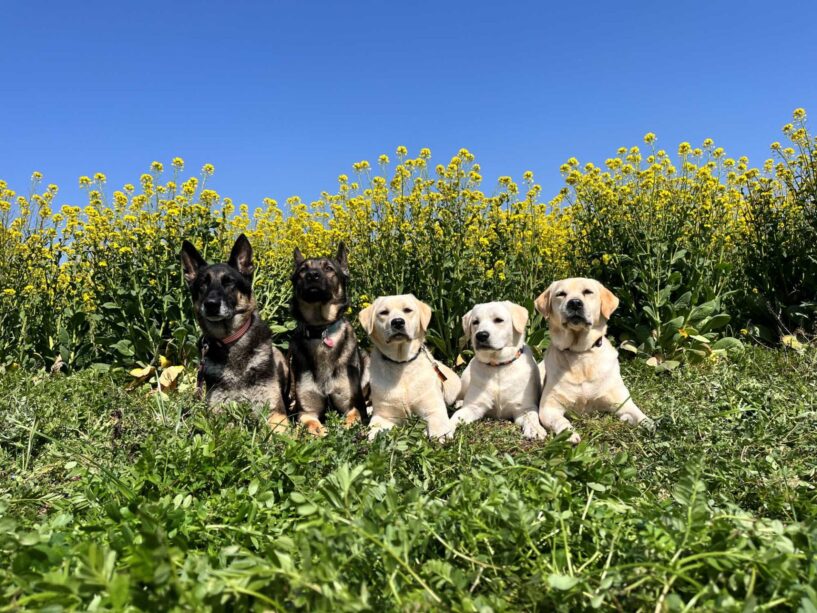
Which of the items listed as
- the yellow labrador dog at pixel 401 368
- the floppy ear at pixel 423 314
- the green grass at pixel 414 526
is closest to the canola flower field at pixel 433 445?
the green grass at pixel 414 526

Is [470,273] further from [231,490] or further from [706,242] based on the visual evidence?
[231,490]

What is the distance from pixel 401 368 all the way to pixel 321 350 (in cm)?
76

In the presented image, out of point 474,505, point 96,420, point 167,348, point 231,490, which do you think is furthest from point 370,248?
point 474,505

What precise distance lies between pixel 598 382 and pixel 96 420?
400 cm

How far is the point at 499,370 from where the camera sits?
184 inches

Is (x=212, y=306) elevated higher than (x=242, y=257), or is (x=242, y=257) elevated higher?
(x=242, y=257)

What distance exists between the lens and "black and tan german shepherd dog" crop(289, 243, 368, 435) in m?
4.75

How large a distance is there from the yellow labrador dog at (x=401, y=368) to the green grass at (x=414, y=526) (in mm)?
1245

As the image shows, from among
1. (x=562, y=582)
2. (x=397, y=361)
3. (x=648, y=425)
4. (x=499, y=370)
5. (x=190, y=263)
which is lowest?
(x=648, y=425)

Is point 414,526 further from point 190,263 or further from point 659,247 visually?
point 659,247

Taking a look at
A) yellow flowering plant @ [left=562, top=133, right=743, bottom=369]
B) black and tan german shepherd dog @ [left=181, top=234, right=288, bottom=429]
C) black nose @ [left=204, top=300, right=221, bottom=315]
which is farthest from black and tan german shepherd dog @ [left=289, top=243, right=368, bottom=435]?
yellow flowering plant @ [left=562, top=133, right=743, bottom=369]

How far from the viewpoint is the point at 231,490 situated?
7.32 feet

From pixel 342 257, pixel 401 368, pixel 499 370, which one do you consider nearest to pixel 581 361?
pixel 499 370

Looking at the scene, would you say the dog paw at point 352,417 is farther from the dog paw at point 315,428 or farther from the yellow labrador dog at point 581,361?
the yellow labrador dog at point 581,361
